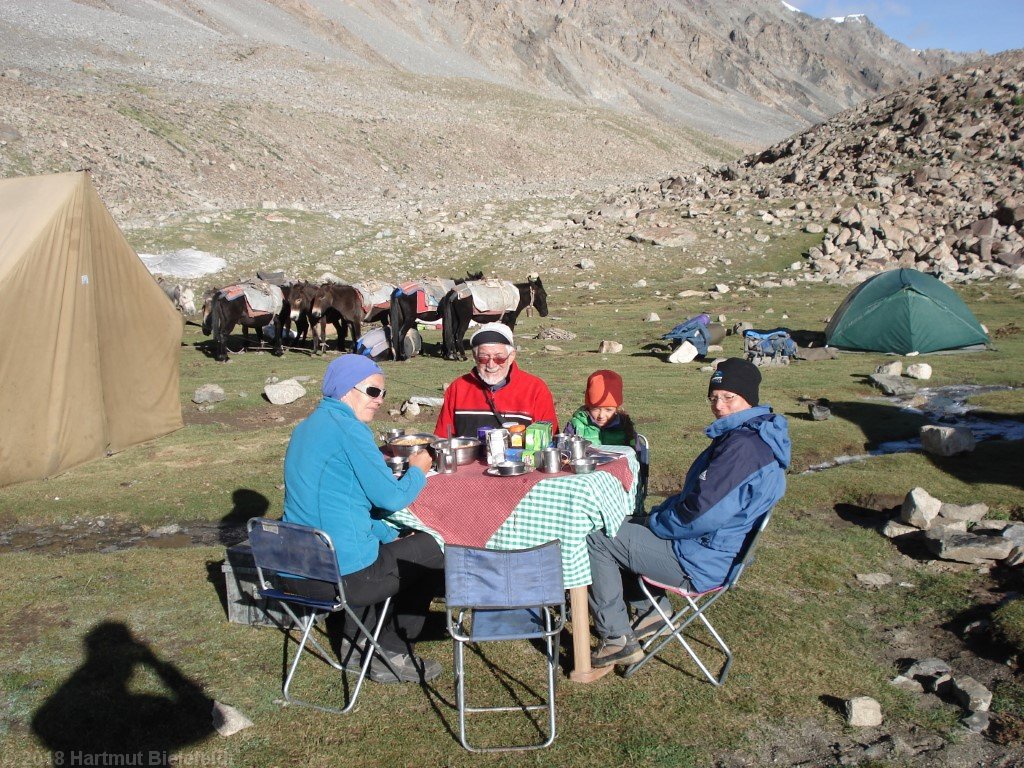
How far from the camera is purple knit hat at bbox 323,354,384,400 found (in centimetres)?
472

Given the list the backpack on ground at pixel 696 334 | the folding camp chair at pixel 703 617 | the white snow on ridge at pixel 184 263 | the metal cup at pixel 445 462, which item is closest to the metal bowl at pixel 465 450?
the metal cup at pixel 445 462

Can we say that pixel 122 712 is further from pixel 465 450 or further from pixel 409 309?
pixel 409 309

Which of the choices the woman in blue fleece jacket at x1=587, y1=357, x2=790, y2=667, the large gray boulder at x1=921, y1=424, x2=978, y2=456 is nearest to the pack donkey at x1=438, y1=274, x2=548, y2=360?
the large gray boulder at x1=921, y1=424, x2=978, y2=456

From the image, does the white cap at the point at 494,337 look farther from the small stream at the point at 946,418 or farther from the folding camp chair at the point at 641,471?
the small stream at the point at 946,418

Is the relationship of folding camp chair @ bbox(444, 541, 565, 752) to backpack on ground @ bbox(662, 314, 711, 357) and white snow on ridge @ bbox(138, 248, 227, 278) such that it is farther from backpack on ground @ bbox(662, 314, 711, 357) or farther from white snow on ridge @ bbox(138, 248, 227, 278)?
white snow on ridge @ bbox(138, 248, 227, 278)

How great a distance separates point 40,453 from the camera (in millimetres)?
9578

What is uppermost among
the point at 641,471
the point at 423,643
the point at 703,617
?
the point at 641,471

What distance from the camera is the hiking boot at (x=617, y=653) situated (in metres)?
5.04

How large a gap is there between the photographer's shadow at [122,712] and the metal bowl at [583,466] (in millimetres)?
2405

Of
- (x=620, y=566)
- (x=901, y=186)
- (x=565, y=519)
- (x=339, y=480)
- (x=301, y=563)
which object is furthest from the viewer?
(x=901, y=186)

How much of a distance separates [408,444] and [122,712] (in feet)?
7.54

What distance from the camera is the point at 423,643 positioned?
5.48 metres

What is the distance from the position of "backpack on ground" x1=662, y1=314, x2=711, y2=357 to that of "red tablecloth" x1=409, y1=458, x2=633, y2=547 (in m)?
12.1

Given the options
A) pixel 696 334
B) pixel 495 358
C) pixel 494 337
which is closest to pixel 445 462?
pixel 495 358
